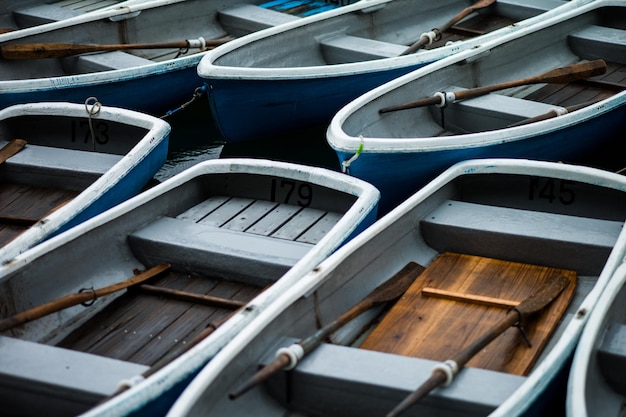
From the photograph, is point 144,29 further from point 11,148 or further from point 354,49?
point 11,148

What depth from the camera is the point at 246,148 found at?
24.5ft

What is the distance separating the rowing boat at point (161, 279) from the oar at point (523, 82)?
49.3 inches

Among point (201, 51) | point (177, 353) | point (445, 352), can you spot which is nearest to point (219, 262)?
point (177, 353)

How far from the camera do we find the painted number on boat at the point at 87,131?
6.36 meters

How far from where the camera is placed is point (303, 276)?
171 inches

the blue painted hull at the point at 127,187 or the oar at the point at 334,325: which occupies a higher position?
the blue painted hull at the point at 127,187

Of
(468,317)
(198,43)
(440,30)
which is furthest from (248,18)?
(468,317)

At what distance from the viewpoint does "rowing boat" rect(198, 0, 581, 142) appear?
674 centimetres

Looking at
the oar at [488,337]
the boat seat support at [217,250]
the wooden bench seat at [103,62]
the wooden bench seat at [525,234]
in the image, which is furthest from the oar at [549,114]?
the wooden bench seat at [103,62]

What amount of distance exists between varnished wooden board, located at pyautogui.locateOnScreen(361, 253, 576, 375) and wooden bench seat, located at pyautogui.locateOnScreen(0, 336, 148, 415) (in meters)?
1.12

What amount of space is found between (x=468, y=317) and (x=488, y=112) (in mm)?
2314

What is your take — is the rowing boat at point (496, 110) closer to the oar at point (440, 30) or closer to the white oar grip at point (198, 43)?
the oar at point (440, 30)

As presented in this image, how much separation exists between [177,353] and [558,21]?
4.61 metres

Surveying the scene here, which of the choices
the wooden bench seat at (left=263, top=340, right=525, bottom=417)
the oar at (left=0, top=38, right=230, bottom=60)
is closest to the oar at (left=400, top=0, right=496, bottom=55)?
the oar at (left=0, top=38, right=230, bottom=60)
